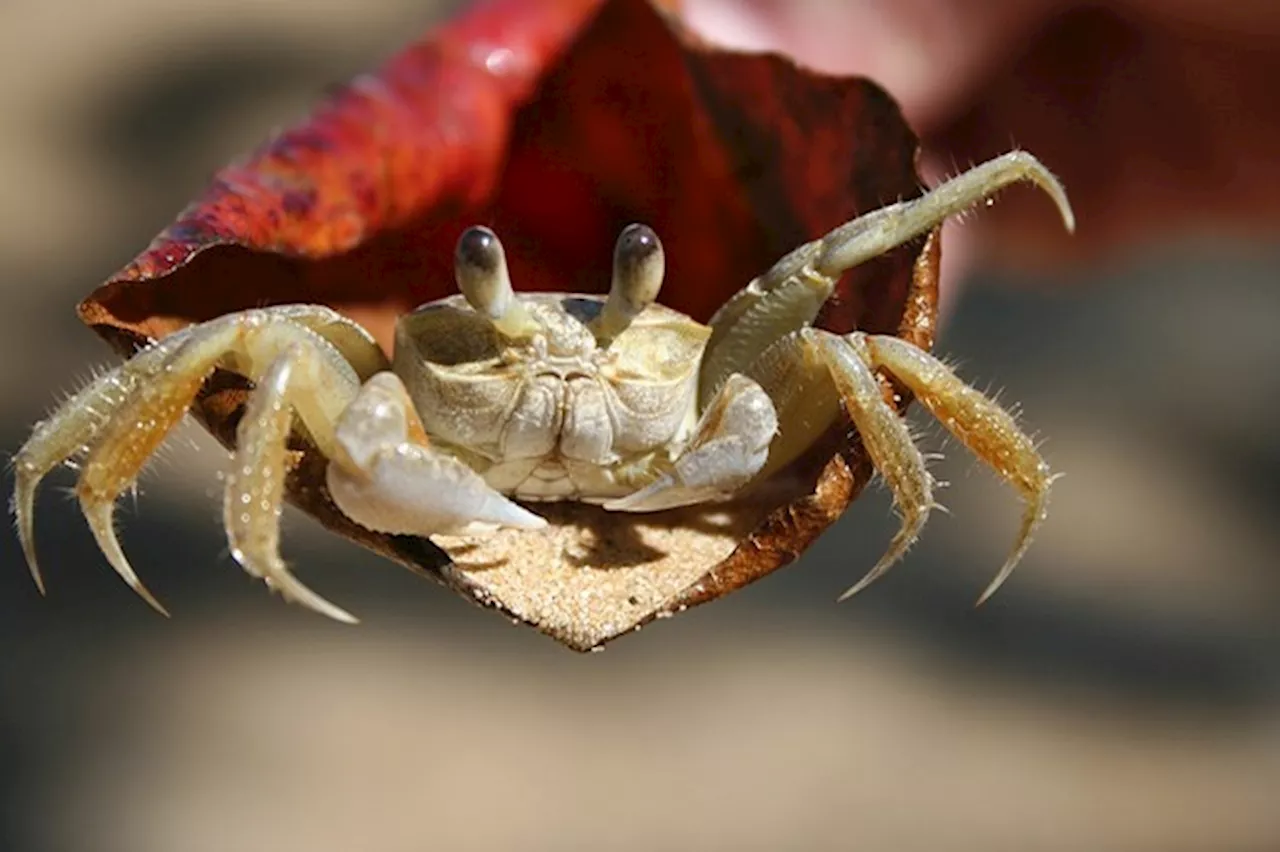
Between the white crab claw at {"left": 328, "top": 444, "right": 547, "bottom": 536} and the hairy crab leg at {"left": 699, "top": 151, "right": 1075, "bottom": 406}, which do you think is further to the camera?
the hairy crab leg at {"left": 699, "top": 151, "right": 1075, "bottom": 406}

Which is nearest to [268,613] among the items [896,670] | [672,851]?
[672,851]

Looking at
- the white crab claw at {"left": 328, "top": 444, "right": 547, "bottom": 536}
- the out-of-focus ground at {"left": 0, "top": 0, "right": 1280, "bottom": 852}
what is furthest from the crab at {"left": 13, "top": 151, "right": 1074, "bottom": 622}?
the out-of-focus ground at {"left": 0, "top": 0, "right": 1280, "bottom": 852}

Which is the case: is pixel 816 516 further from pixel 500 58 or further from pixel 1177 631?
pixel 1177 631

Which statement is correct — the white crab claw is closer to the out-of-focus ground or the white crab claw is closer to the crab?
the crab

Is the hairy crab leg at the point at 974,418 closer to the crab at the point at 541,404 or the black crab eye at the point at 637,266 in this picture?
the crab at the point at 541,404

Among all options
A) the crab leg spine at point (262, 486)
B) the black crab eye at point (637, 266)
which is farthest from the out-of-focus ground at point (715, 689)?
the crab leg spine at point (262, 486)

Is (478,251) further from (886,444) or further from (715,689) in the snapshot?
(715,689)
